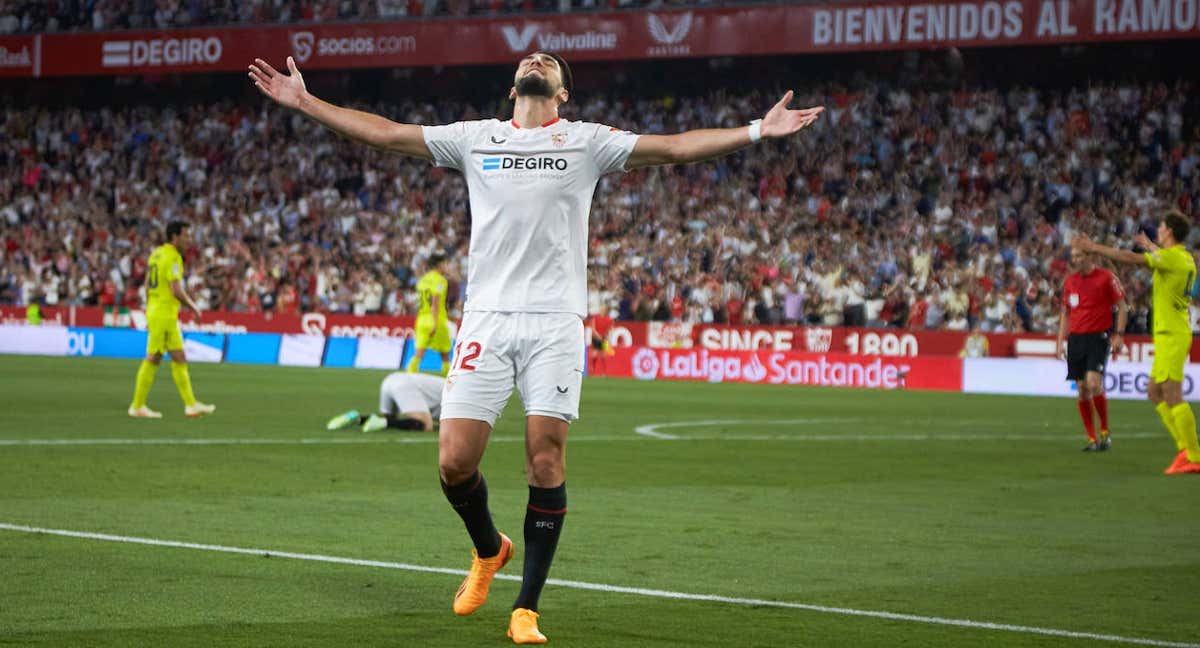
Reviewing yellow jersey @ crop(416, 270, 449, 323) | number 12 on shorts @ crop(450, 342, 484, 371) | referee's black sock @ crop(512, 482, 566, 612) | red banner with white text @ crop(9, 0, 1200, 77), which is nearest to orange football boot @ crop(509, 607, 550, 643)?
referee's black sock @ crop(512, 482, 566, 612)

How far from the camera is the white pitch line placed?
23.2 feet

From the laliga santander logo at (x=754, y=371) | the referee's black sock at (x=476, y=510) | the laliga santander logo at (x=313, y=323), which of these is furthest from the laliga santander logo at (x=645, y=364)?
the referee's black sock at (x=476, y=510)

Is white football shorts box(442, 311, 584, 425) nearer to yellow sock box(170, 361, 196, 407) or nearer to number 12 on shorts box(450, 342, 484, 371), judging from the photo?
number 12 on shorts box(450, 342, 484, 371)

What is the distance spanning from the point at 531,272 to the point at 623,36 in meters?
36.3

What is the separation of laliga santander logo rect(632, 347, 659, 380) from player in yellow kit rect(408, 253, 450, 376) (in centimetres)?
1000

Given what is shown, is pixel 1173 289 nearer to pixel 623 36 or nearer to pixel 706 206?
pixel 706 206

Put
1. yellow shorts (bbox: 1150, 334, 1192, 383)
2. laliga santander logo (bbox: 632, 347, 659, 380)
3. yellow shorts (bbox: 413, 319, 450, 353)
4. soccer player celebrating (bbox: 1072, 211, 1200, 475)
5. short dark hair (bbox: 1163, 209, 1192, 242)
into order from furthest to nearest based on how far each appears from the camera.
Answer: laliga santander logo (bbox: 632, 347, 659, 380)
yellow shorts (bbox: 413, 319, 450, 353)
yellow shorts (bbox: 1150, 334, 1192, 383)
soccer player celebrating (bbox: 1072, 211, 1200, 475)
short dark hair (bbox: 1163, 209, 1192, 242)

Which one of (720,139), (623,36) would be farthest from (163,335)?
(623,36)

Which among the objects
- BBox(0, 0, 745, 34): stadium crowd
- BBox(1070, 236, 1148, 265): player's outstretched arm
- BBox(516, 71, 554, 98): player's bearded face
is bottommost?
BBox(1070, 236, 1148, 265): player's outstretched arm

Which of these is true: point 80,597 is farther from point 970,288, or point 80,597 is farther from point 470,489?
point 970,288

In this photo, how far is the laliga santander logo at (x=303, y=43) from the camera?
46750 mm

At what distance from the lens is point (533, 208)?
7.02 m

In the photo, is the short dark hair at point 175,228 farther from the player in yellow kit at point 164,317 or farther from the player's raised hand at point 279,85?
the player's raised hand at point 279,85

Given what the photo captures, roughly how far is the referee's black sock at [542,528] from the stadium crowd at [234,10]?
35.9 meters
